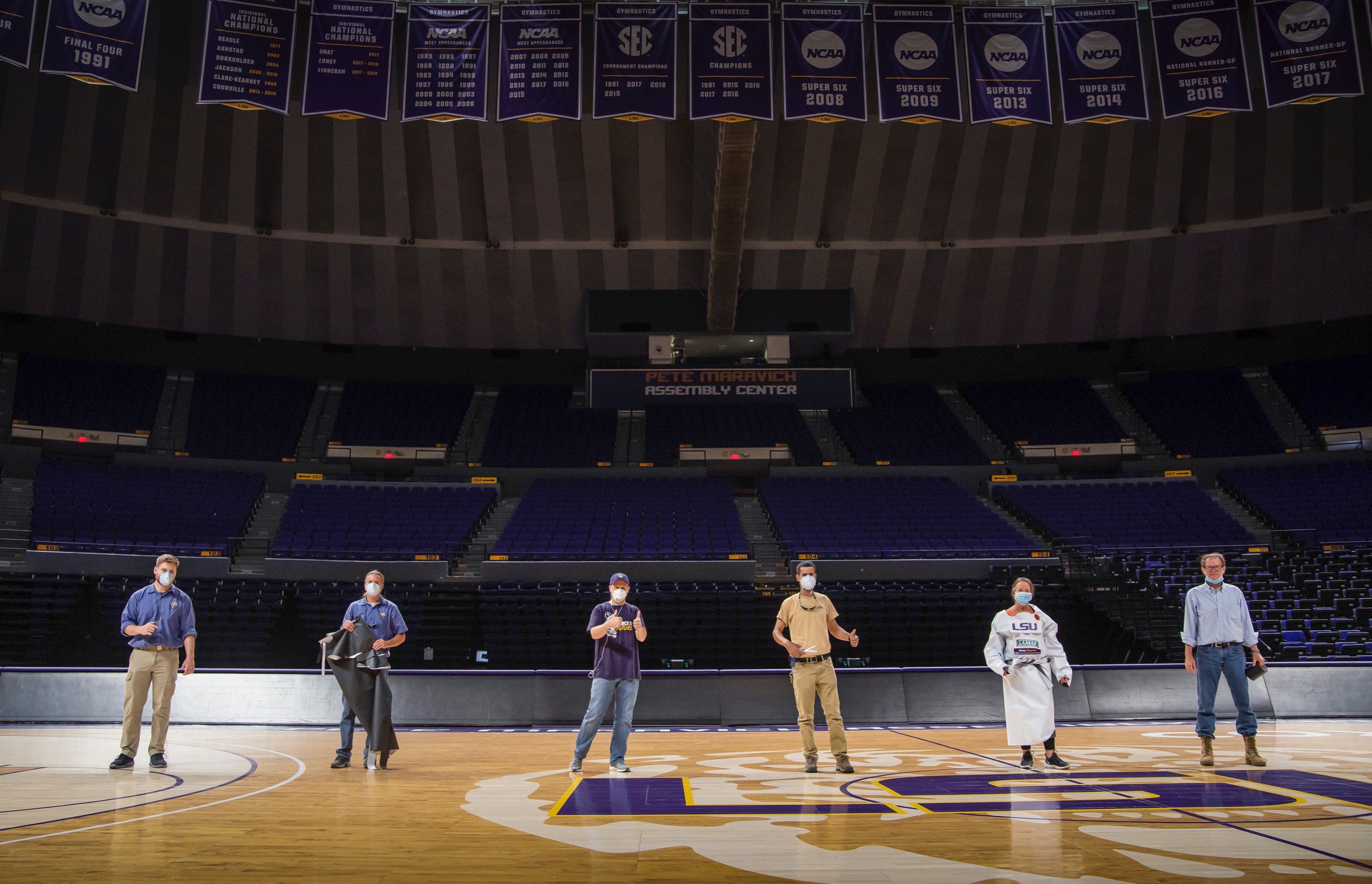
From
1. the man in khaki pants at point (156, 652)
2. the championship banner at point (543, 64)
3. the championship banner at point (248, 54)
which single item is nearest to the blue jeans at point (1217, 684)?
the man in khaki pants at point (156, 652)

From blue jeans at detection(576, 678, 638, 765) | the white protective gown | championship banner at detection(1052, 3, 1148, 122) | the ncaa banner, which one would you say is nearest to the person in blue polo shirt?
blue jeans at detection(576, 678, 638, 765)

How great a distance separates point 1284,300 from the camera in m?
24.9

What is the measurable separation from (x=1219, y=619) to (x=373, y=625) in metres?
7.27

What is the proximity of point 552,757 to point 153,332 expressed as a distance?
72.9 ft

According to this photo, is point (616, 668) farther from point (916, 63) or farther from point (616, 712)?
point (916, 63)

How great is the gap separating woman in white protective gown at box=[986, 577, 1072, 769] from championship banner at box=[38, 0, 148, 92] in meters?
13.5

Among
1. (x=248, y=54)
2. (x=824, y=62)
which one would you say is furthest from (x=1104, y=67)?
(x=248, y=54)

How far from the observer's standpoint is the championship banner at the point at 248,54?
1381cm

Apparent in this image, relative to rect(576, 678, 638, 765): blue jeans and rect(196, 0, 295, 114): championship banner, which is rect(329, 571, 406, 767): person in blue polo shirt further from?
rect(196, 0, 295, 114): championship banner

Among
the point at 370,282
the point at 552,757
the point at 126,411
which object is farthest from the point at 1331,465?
the point at 126,411

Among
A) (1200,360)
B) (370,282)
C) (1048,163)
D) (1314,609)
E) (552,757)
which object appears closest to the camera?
(552,757)

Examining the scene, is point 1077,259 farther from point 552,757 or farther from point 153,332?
point 153,332

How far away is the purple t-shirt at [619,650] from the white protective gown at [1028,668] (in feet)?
9.69

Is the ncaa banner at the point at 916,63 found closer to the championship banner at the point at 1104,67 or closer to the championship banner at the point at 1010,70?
the championship banner at the point at 1010,70
